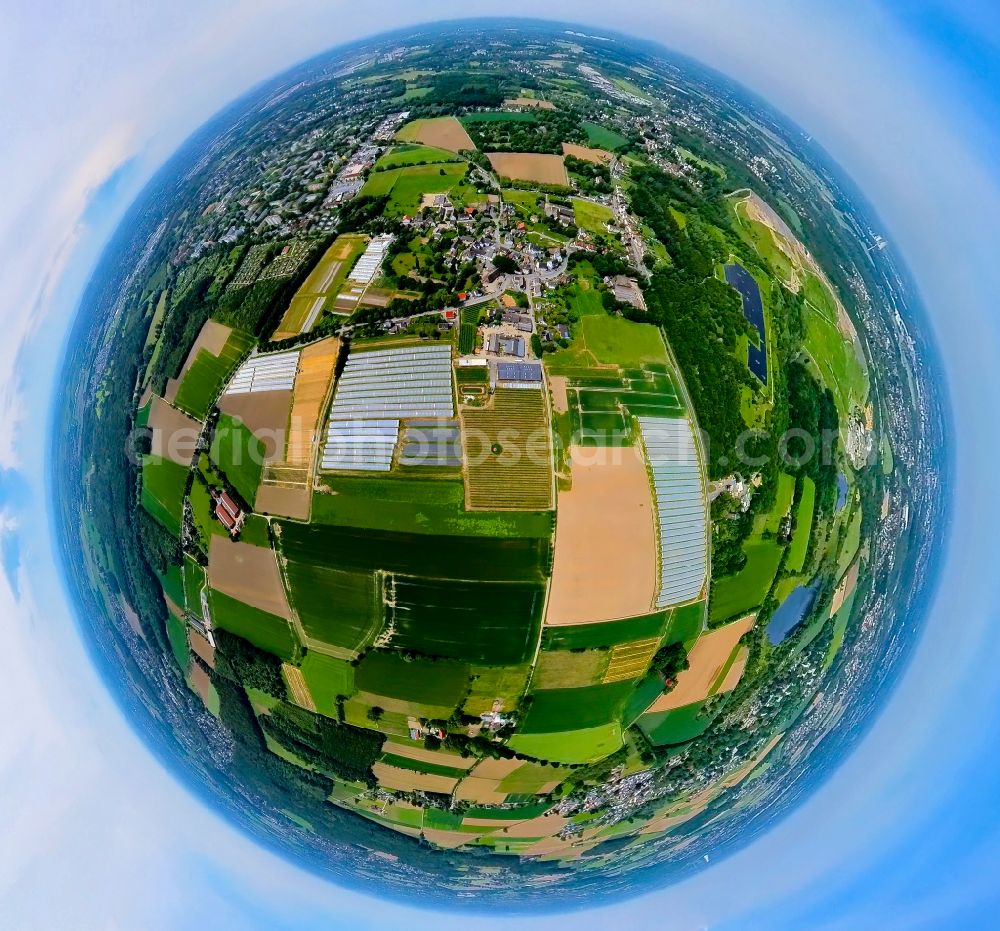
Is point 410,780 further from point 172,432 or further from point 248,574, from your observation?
point 172,432

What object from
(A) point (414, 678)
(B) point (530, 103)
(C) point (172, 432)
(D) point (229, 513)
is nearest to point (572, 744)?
(A) point (414, 678)

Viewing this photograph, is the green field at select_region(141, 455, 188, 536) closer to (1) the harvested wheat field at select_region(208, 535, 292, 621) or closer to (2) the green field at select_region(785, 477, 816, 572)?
(1) the harvested wheat field at select_region(208, 535, 292, 621)

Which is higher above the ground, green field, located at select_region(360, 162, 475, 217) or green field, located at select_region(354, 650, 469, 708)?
green field, located at select_region(360, 162, 475, 217)

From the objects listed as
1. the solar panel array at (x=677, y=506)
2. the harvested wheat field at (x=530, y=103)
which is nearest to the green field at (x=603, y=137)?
the harvested wheat field at (x=530, y=103)

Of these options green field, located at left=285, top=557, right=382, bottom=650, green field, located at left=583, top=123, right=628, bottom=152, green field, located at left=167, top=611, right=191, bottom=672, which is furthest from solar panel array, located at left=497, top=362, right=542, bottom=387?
green field, located at left=167, top=611, right=191, bottom=672

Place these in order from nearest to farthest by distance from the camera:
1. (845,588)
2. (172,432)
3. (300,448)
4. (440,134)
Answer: (300,448)
(172,432)
(845,588)
(440,134)

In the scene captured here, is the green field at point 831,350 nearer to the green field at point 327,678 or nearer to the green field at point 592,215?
the green field at point 592,215
